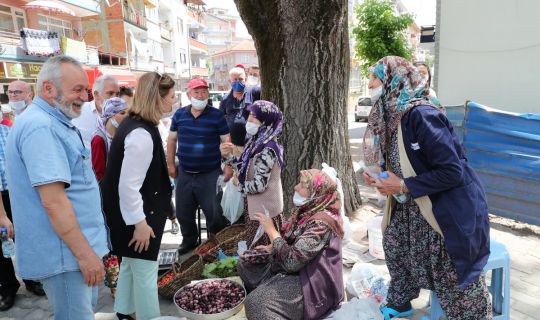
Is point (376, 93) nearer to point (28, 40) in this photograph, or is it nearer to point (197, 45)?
point (28, 40)

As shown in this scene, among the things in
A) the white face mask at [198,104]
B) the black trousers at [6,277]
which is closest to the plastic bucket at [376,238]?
the white face mask at [198,104]

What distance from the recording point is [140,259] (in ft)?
8.32

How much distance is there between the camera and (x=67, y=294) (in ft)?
6.16

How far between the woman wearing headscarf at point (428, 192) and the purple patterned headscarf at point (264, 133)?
31.7 inches

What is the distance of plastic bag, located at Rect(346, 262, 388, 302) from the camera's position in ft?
9.99

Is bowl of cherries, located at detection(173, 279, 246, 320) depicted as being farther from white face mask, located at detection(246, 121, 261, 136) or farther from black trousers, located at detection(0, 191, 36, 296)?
black trousers, located at detection(0, 191, 36, 296)

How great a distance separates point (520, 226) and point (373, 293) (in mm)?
2983

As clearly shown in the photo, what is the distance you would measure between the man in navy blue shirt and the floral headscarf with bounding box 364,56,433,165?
6.69 feet

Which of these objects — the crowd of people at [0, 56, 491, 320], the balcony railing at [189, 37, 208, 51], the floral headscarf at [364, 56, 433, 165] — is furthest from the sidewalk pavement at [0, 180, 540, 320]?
the balcony railing at [189, 37, 208, 51]

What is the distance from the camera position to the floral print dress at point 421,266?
7.43ft

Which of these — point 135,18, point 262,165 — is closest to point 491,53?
point 262,165

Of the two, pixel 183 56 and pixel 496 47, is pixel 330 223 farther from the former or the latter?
pixel 183 56

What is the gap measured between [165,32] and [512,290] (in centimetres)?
3892

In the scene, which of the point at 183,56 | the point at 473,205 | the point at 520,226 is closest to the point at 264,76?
the point at 473,205
